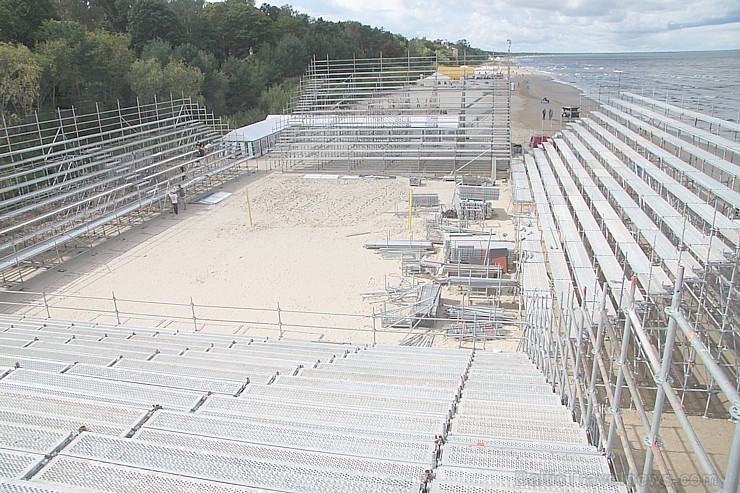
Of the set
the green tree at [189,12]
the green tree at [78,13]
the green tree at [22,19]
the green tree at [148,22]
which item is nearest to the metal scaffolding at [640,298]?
the green tree at [22,19]

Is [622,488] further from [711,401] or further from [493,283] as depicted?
[493,283]

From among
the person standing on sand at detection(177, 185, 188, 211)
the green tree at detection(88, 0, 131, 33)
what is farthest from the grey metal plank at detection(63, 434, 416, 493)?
the green tree at detection(88, 0, 131, 33)

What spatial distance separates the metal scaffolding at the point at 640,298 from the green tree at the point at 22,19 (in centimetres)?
2488

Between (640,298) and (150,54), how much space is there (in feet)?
108

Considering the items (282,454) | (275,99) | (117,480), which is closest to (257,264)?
(282,454)

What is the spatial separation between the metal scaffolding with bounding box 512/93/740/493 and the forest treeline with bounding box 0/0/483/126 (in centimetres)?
1796

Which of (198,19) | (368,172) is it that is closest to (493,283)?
(368,172)

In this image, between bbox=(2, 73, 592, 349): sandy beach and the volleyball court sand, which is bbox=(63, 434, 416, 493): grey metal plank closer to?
bbox=(2, 73, 592, 349): sandy beach

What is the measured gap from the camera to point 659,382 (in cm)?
284

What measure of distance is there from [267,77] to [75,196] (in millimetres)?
31411

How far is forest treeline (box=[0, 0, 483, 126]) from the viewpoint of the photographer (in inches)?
942

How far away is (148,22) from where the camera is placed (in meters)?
39.6

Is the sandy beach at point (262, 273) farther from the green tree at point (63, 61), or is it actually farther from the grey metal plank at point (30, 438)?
the green tree at point (63, 61)

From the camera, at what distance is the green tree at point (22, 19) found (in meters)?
26.3
